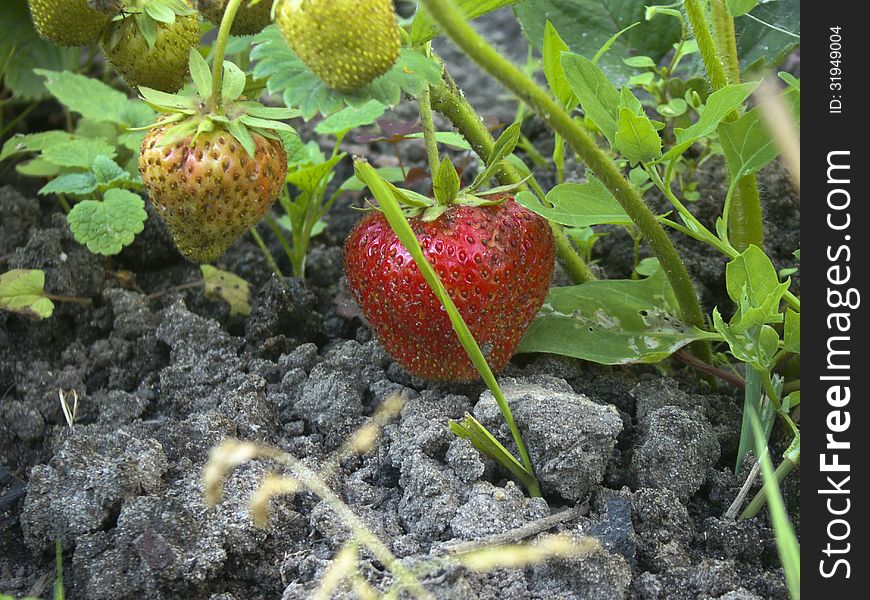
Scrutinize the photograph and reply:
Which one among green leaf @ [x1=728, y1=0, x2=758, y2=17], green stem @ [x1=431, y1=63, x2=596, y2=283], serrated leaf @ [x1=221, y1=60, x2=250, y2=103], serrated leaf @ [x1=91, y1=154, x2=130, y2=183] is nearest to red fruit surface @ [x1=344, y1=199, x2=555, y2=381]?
green stem @ [x1=431, y1=63, x2=596, y2=283]

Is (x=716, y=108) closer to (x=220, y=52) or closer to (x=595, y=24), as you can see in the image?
(x=220, y=52)

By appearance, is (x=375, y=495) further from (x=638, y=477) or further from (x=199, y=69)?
(x=199, y=69)

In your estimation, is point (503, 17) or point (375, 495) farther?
point (503, 17)

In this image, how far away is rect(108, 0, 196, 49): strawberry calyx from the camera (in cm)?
112

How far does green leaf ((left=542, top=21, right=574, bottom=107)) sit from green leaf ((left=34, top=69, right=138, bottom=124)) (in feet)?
2.48

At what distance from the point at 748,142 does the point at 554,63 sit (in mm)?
293

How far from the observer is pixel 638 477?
43.5 inches

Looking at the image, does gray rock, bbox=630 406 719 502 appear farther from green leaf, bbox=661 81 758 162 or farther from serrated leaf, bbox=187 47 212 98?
serrated leaf, bbox=187 47 212 98

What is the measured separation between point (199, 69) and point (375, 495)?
0.52m

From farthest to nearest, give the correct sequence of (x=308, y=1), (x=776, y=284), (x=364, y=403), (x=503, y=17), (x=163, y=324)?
1. (x=503, y=17)
2. (x=163, y=324)
3. (x=364, y=403)
4. (x=776, y=284)
5. (x=308, y=1)

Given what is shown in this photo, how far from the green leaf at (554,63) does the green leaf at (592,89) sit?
0.65ft

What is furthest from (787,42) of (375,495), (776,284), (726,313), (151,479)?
(151,479)

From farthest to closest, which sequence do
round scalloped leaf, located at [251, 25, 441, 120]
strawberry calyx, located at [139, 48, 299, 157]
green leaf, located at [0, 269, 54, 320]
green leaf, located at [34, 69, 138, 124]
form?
green leaf, located at [34, 69, 138, 124] < green leaf, located at [0, 269, 54, 320] < strawberry calyx, located at [139, 48, 299, 157] < round scalloped leaf, located at [251, 25, 441, 120]

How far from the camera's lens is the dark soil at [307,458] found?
98 centimetres
